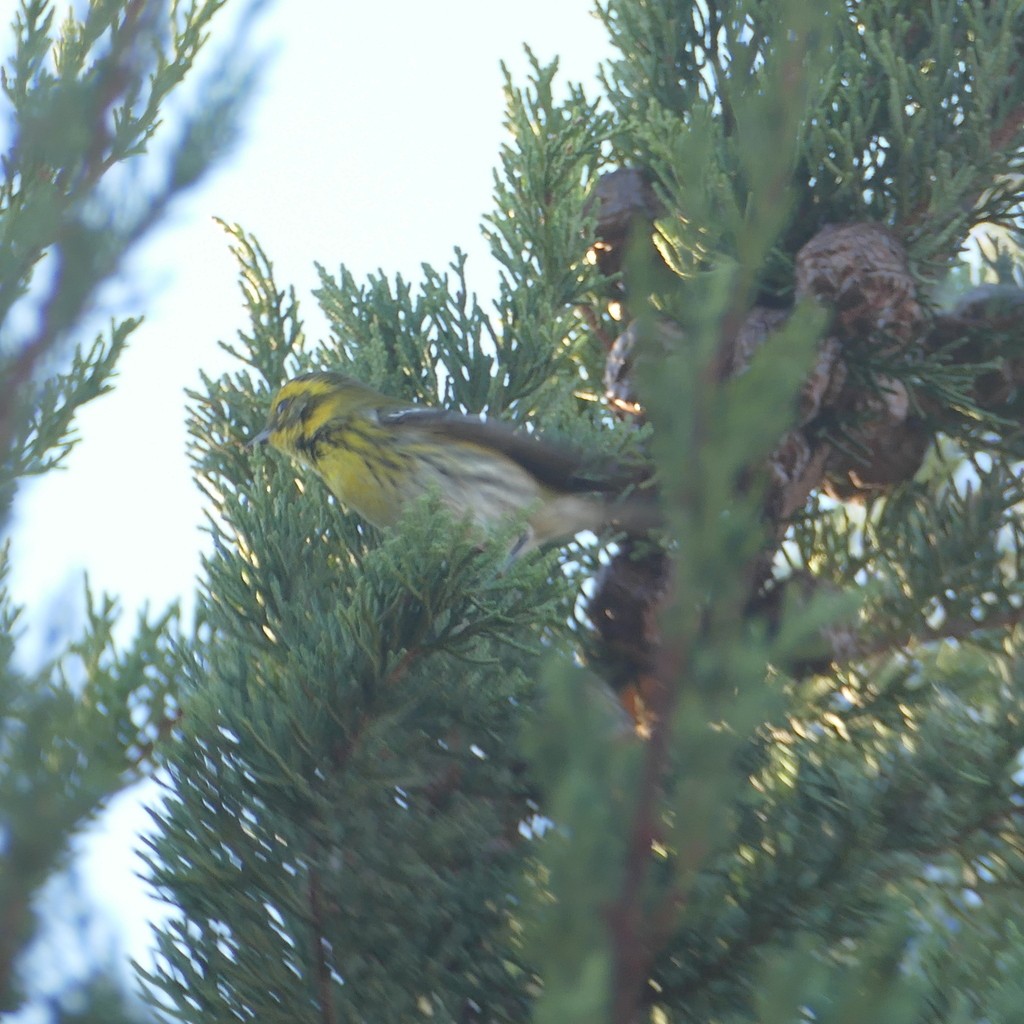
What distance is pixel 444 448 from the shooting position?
318cm

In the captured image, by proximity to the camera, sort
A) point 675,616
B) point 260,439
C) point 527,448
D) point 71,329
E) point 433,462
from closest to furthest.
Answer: point 675,616 → point 71,329 → point 260,439 → point 527,448 → point 433,462

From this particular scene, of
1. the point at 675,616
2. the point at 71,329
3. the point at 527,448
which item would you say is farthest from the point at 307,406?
the point at 675,616

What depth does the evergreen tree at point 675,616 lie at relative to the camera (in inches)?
31.0

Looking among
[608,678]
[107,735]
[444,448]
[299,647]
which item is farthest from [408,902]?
[444,448]

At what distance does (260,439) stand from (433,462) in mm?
851

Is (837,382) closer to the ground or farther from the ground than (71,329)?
farther from the ground

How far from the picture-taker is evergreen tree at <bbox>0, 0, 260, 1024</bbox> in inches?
34.2

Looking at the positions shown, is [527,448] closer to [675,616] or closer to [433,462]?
[433,462]

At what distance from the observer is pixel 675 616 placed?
0.77m

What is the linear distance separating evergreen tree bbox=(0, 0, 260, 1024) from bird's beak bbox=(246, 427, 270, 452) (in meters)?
1.21

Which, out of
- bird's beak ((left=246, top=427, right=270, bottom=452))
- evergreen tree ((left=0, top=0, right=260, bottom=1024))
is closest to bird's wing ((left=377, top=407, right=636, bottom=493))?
bird's beak ((left=246, top=427, right=270, bottom=452))

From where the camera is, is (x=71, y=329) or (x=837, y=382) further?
(x=837, y=382)

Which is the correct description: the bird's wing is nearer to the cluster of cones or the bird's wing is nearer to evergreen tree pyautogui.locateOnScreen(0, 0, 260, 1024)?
the cluster of cones

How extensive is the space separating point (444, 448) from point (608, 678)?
1020 millimetres
